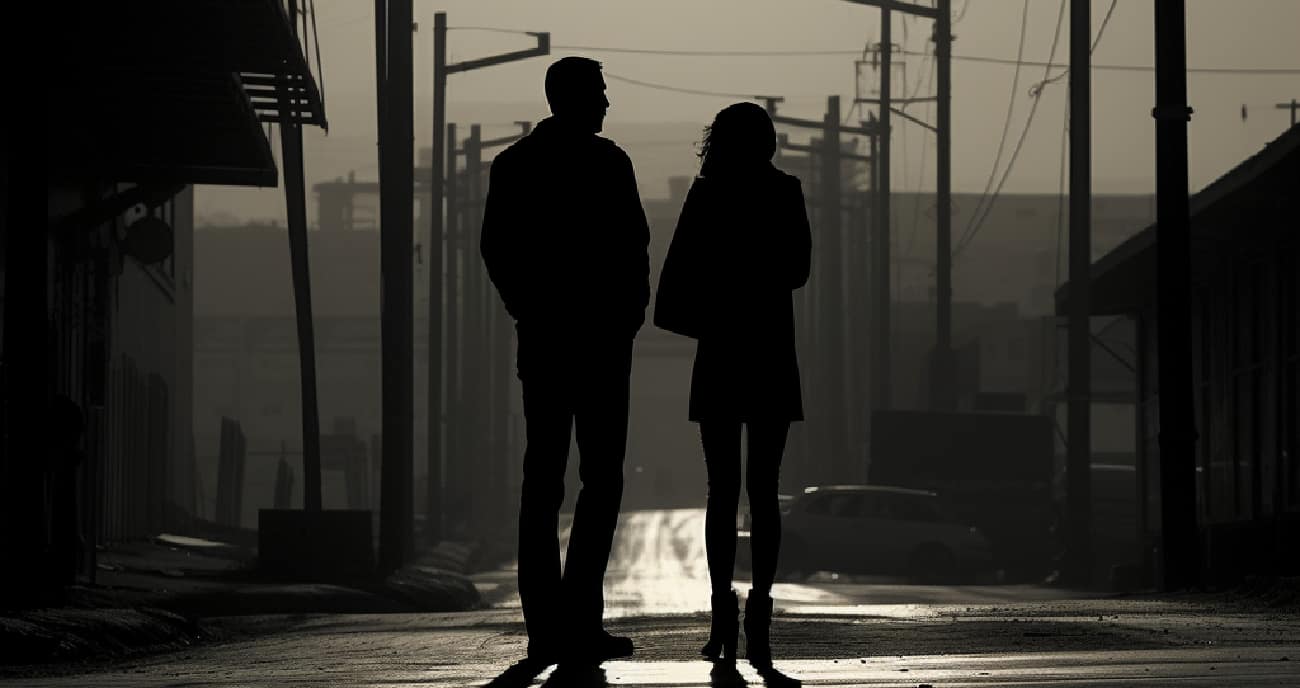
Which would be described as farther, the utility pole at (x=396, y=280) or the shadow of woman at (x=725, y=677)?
the utility pole at (x=396, y=280)

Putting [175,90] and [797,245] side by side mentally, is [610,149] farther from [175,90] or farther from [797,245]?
[175,90]

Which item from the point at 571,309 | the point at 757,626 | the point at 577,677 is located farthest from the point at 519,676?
the point at 571,309

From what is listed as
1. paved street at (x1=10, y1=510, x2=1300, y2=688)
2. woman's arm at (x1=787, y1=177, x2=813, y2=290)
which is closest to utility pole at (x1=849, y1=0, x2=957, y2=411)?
paved street at (x1=10, y1=510, x2=1300, y2=688)

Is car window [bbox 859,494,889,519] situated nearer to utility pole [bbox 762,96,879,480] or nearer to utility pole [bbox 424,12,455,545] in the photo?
utility pole [bbox 424,12,455,545]

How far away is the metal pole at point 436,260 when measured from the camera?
51406mm

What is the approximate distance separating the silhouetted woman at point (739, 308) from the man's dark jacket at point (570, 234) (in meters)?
0.24

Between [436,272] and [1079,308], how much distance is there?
2036cm

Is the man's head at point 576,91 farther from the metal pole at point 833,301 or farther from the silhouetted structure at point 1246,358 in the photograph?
the metal pole at point 833,301

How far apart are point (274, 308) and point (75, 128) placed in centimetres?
10522

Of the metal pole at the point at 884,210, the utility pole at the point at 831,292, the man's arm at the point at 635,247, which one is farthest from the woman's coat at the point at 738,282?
the utility pole at the point at 831,292

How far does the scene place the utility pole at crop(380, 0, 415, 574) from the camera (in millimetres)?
27141

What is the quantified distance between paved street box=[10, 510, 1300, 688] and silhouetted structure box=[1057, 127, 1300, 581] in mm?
7570

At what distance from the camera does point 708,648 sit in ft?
25.8

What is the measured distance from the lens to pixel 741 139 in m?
7.81
